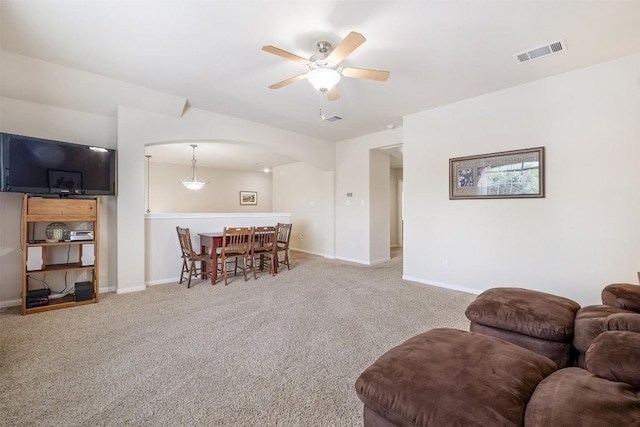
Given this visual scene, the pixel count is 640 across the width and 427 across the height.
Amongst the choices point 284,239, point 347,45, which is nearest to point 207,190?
point 284,239

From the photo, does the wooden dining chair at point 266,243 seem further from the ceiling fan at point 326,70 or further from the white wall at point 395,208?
the white wall at point 395,208

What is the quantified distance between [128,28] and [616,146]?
191 inches

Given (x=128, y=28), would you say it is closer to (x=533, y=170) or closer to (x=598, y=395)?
(x=598, y=395)

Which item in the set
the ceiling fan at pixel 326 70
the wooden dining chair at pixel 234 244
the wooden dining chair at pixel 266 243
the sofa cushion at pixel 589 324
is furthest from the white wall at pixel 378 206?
the sofa cushion at pixel 589 324

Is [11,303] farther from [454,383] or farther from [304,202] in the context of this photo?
[304,202]

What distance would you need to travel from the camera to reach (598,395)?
2.85ft

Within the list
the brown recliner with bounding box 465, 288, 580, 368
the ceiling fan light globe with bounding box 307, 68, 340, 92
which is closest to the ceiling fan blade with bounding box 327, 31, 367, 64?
the ceiling fan light globe with bounding box 307, 68, 340, 92

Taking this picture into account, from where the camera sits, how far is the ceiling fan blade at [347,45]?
202 centimetres

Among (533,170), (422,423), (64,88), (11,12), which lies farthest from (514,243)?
(64,88)

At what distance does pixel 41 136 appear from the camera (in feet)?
11.3

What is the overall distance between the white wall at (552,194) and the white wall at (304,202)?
10.1ft

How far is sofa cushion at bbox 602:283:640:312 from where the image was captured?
1771mm

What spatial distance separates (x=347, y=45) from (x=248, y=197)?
843 cm

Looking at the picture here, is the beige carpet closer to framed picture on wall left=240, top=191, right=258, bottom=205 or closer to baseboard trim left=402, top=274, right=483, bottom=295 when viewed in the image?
baseboard trim left=402, top=274, right=483, bottom=295
